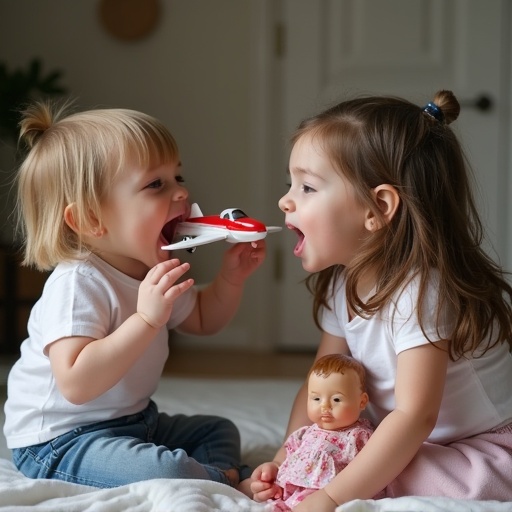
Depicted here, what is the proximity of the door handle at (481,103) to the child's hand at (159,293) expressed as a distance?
2.10 metres

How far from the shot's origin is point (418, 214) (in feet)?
3.99

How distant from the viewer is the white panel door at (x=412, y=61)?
3059mm

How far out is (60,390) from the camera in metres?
1.28

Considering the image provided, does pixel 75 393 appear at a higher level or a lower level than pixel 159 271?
lower

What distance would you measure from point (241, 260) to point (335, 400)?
0.38 meters

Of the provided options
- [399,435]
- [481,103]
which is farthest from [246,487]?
[481,103]

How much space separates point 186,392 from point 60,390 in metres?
1.01

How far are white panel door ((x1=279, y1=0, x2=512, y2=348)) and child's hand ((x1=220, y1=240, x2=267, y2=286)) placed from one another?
5.18 feet

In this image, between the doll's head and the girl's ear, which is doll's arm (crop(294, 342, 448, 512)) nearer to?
the doll's head

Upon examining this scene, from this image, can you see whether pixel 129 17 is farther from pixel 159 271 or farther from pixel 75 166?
pixel 159 271

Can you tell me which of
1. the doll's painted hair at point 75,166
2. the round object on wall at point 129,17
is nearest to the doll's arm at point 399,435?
the doll's painted hair at point 75,166

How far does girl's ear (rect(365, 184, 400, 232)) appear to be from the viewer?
1.23 m

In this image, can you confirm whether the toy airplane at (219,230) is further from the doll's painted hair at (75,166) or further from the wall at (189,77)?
the wall at (189,77)

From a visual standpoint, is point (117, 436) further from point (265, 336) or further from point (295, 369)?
point (265, 336)
